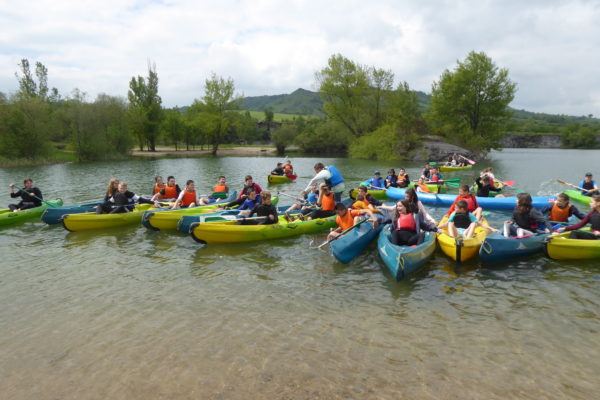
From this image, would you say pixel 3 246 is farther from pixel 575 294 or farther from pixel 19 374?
pixel 575 294

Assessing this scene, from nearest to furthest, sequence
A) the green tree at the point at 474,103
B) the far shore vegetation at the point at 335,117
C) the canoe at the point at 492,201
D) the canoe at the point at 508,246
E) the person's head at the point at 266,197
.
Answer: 1. the canoe at the point at 508,246
2. the person's head at the point at 266,197
3. the canoe at the point at 492,201
4. the far shore vegetation at the point at 335,117
5. the green tree at the point at 474,103

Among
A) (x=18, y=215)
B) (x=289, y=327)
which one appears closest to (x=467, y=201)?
(x=289, y=327)

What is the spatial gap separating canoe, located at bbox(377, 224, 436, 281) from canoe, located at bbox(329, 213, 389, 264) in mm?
627

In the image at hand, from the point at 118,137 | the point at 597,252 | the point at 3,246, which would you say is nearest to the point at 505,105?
the point at 597,252

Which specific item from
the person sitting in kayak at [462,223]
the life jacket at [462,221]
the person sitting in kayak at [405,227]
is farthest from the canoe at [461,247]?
the life jacket at [462,221]

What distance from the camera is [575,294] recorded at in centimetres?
699

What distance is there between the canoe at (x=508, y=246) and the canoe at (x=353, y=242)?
8.28 ft

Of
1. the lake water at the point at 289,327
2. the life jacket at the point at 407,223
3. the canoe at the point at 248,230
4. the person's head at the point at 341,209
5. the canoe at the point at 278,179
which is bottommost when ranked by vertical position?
the lake water at the point at 289,327

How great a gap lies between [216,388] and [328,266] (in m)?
4.46

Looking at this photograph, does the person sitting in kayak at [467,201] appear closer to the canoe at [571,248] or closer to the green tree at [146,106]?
the canoe at [571,248]

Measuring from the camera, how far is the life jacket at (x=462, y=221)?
9.43m

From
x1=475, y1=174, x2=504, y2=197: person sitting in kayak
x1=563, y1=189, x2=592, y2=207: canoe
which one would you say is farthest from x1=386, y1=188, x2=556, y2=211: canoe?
x1=563, y1=189, x2=592, y2=207: canoe

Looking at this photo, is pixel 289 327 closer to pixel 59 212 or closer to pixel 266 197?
pixel 266 197

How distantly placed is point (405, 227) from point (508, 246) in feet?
7.35
